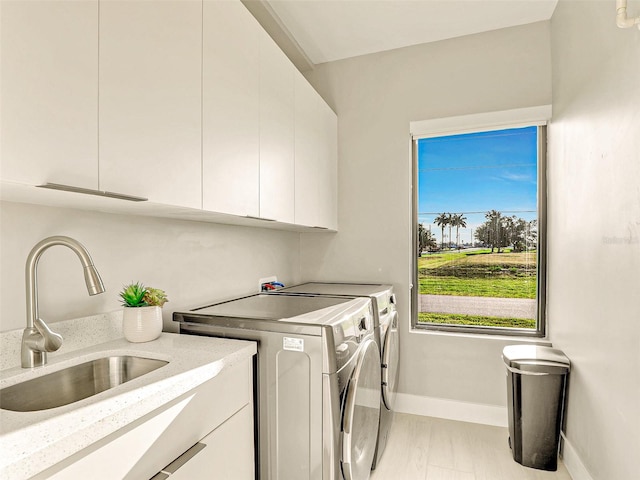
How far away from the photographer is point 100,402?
78 centimetres

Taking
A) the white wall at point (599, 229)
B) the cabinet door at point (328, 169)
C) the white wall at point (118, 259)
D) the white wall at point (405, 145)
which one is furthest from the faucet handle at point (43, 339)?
the white wall at point (405, 145)

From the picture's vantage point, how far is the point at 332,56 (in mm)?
2824

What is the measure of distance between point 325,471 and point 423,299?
5.74 feet

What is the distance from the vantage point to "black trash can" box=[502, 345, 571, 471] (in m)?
1.96

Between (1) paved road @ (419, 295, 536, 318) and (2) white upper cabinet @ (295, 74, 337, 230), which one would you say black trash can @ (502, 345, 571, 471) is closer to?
(1) paved road @ (419, 295, 536, 318)

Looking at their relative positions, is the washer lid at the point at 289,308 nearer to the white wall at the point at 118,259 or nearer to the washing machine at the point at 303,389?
the washing machine at the point at 303,389

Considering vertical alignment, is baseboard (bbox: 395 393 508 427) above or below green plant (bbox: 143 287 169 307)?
below

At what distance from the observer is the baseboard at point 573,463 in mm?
1777

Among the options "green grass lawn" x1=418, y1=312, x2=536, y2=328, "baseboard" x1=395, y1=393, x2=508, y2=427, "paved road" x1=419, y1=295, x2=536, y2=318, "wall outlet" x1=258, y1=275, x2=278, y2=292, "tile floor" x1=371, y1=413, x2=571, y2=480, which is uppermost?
"wall outlet" x1=258, y1=275, x2=278, y2=292

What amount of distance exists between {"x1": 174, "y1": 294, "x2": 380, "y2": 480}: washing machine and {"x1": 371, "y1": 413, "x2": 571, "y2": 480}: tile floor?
Answer: 0.65 metres

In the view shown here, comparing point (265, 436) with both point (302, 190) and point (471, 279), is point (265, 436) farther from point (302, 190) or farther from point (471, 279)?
point (471, 279)

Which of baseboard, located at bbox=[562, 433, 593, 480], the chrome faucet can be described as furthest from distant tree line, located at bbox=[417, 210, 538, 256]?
the chrome faucet

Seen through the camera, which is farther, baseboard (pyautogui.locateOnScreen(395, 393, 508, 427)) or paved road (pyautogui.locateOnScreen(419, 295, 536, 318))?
paved road (pyautogui.locateOnScreen(419, 295, 536, 318))

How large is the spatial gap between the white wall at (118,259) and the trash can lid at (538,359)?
158cm
